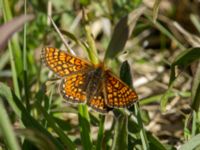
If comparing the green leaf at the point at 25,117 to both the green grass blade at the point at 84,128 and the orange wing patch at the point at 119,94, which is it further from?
the orange wing patch at the point at 119,94

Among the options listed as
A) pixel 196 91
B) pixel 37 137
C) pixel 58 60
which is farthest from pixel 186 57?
pixel 37 137

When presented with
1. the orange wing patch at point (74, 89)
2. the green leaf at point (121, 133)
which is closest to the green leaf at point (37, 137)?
the green leaf at point (121, 133)

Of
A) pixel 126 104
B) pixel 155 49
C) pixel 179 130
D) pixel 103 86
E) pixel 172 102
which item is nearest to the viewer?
pixel 126 104

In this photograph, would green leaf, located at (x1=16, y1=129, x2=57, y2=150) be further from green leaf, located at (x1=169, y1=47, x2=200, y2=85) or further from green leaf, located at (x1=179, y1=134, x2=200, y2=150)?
green leaf, located at (x1=169, y1=47, x2=200, y2=85)

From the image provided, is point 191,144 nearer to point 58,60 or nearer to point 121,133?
point 121,133

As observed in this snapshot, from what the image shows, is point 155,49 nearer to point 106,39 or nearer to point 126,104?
point 106,39

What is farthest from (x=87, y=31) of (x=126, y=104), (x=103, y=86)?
(x=126, y=104)
